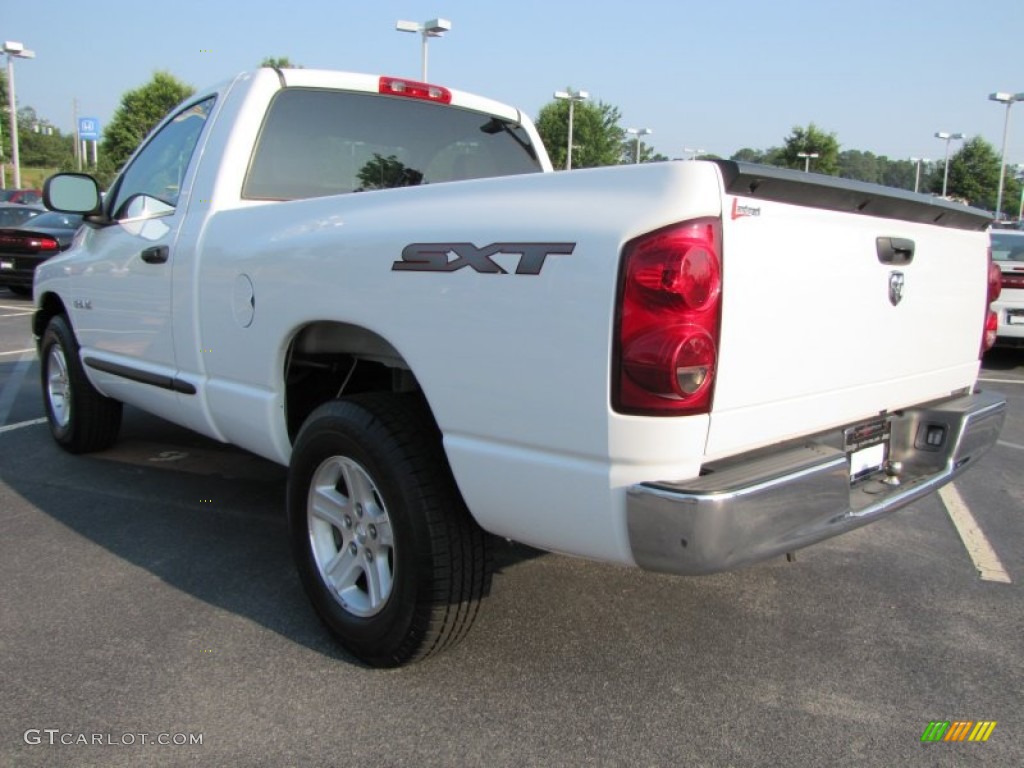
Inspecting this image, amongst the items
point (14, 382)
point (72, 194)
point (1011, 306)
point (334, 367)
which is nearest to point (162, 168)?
point (72, 194)

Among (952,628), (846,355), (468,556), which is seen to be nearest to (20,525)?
(468,556)

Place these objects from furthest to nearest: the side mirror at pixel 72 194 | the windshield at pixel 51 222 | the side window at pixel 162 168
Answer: the windshield at pixel 51 222 < the side mirror at pixel 72 194 < the side window at pixel 162 168

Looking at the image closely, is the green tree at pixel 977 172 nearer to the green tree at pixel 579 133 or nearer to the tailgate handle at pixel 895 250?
the green tree at pixel 579 133

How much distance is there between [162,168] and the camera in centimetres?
405

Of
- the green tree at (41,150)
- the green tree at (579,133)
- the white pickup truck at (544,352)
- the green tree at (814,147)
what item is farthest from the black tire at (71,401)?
the green tree at (41,150)

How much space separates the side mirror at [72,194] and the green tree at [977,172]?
191 feet

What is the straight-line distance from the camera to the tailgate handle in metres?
2.45

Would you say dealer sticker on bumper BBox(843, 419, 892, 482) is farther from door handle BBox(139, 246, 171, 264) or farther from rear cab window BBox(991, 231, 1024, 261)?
rear cab window BBox(991, 231, 1024, 261)

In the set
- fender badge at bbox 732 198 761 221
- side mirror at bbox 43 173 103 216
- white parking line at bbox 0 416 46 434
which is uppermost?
side mirror at bbox 43 173 103 216

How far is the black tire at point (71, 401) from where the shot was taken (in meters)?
4.80

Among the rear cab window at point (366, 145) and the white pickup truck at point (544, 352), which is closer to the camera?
the white pickup truck at point (544, 352)

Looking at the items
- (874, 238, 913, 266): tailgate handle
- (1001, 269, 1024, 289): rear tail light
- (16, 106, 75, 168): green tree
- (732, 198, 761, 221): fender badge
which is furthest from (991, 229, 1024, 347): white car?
(16, 106, 75, 168): green tree

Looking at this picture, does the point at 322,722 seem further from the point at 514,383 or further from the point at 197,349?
the point at 197,349

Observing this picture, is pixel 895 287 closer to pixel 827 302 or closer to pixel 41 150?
pixel 827 302
